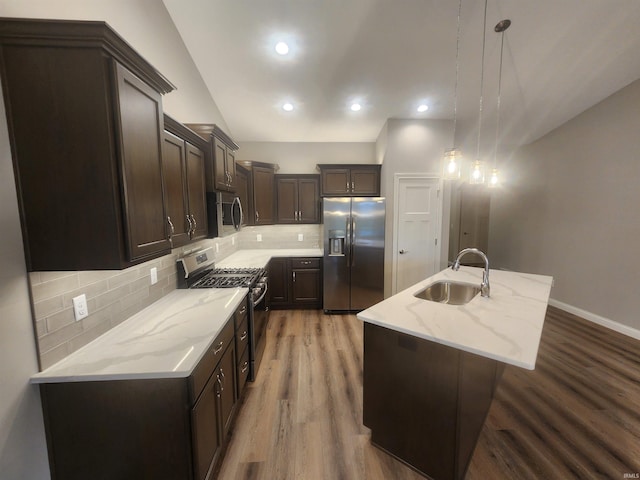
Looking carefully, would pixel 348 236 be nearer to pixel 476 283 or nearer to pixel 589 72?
pixel 476 283

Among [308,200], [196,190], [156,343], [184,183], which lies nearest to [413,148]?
[308,200]

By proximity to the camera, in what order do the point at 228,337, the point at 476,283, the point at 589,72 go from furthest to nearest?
Answer: the point at 589,72, the point at 476,283, the point at 228,337

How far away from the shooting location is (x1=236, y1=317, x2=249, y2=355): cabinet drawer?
1927 mm

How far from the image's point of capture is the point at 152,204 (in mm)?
1267

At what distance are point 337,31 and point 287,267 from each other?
3.00 meters

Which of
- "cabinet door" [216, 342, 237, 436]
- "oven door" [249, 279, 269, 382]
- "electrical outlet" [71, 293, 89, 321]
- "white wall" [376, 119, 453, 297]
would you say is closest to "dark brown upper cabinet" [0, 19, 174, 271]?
"electrical outlet" [71, 293, 89, 321]

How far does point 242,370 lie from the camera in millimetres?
2051

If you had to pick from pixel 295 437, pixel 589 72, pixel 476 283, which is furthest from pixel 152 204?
pixel 589 72

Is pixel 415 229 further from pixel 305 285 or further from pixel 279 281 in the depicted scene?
pixel 279 281

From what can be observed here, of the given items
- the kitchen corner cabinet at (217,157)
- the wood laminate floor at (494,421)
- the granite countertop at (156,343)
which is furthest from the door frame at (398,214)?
the granite countertop at (156,343)

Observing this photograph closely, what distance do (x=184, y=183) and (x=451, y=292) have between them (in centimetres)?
251

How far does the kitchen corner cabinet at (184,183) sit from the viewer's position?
1619 millimetres

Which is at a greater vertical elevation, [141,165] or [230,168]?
[230,168]

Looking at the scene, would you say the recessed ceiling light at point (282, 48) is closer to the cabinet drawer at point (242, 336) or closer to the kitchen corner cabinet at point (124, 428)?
the cabinet drawer at point (242, 336)
